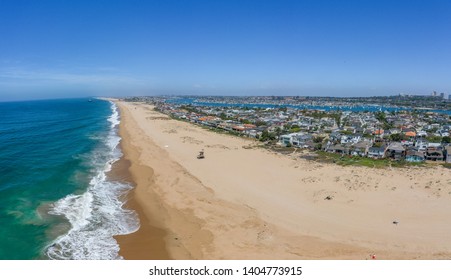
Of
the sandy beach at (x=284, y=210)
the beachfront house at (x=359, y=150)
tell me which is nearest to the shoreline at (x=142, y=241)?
the sandy beach at (x=284, y=210)

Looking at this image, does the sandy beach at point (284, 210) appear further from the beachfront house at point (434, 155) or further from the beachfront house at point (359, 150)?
the beachfront house at point (359, 150)

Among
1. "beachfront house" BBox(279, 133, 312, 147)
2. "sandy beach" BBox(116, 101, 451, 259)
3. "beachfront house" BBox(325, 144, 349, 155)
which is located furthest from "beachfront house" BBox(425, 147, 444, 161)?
"beachfront house" BBox(279, 133, 312, 147)

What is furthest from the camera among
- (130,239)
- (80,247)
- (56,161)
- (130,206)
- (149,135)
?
(149,135)

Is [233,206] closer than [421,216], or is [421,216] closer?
[421,216]

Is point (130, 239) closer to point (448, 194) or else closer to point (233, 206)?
point (233, 206)

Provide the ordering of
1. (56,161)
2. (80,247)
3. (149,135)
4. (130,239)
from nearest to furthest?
1. (80,247)
2. (130,239)
3. (56,161)
4. (149,135)

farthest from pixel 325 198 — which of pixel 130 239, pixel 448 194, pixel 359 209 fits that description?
pixel 130 239
